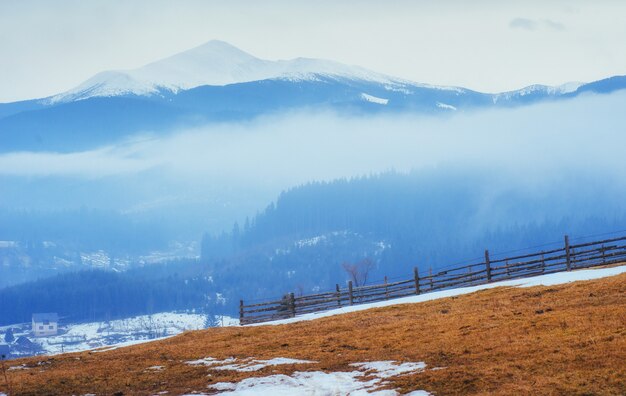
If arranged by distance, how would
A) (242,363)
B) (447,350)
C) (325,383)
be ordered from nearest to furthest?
(325,383) → (447,350) → (242,363)

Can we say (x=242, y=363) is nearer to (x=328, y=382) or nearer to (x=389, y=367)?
(x=328, y=382)

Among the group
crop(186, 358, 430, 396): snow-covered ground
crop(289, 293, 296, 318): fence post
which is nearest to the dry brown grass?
crop(186, 358, 430, 396): snow-covered ground

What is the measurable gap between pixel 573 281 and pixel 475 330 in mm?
12397

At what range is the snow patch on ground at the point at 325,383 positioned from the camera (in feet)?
82.7

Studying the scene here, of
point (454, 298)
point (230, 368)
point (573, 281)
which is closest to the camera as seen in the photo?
point (230, 368)

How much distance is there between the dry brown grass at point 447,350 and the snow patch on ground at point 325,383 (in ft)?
2.34

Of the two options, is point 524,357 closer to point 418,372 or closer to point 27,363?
point 418,372

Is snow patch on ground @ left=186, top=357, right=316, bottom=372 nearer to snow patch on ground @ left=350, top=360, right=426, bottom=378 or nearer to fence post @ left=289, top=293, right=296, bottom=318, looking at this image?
snow patch on ground @ left=350, top=360, right=426, bottom=378

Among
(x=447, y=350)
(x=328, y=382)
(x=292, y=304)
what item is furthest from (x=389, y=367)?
(x=292, y=304)

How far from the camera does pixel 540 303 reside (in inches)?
1426

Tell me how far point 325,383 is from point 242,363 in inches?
267

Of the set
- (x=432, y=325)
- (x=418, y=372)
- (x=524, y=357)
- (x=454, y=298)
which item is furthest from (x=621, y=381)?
(x=454, y=298)

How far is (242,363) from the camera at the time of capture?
32.3 meters

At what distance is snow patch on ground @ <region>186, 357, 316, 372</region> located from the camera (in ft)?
101
